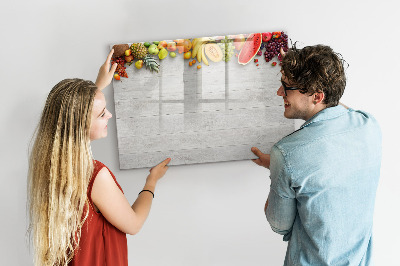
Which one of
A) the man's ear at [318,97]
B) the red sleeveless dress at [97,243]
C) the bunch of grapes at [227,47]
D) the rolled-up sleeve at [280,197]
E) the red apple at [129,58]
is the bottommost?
the red sleeveless dress at [97,243]

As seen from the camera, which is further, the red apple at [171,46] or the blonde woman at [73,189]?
the red apple at [171,46]

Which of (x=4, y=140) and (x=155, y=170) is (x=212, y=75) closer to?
(x=155, y=170)

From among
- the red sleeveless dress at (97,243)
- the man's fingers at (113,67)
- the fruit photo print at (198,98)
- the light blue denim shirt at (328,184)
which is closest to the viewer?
the light blue denim shirt at (328,184)

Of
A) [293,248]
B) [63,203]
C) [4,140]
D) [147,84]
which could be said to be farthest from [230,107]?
[4,140]

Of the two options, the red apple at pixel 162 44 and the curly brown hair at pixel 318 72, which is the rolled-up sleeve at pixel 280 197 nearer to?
the curly brown hair at pixel 318 72

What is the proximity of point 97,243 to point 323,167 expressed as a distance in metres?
0.68

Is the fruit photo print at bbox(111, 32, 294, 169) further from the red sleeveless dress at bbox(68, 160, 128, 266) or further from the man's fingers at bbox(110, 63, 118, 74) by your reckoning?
the red sleeveless dress at bbox(68, 160, 128, 266)

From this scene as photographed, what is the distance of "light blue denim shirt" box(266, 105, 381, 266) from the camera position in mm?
1037

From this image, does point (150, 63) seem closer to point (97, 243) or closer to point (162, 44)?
point (162, 44)

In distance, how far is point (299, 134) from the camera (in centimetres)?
107

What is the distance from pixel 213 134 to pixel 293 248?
1.80 feet

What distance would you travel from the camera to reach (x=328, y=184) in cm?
104

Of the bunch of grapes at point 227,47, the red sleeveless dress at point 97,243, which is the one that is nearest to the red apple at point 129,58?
the bunch of grapes at point 227,47

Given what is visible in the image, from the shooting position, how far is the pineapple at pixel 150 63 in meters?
1.47
